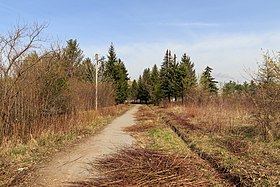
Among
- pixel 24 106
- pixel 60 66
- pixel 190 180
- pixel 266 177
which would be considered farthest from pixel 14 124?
pixel 266 177

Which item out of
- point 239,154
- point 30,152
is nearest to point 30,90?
point 30,152

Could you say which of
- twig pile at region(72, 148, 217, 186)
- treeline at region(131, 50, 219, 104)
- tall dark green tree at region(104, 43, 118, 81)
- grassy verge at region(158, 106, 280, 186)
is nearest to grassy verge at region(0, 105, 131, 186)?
twig pile at region(72, 148, 217, 186)

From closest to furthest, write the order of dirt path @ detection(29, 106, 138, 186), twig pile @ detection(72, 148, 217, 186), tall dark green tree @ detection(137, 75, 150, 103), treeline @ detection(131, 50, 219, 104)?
1. twig pile @ detection(72, 148, 217, 186)
2. dirt path @ detection(29, 106, 138, 186)
3. treeline @ detection(131, 50, 219, 104)
4. tall dark green tree @ detection(137, 75, 150, 103)

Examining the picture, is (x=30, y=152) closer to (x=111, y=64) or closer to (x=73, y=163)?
(x=73, y=163)

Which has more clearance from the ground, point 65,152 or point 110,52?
point 110,52

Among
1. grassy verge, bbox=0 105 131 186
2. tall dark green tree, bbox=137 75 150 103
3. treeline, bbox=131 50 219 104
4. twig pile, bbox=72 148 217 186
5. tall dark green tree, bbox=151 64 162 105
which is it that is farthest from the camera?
tall dark green tree, bbox=137 75 150 103

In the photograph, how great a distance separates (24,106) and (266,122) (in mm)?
9002

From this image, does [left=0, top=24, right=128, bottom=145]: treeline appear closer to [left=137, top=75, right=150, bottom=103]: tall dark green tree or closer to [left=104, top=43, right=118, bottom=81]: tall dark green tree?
[left=104, top=43, right=118, bottom=81]: tall dark green tree

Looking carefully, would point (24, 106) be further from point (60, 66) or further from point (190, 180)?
point (190, 180)

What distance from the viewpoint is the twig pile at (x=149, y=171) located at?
514 centimetres

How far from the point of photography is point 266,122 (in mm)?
9859

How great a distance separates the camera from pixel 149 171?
18.5ft

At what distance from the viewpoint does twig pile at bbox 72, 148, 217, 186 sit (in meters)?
5.14

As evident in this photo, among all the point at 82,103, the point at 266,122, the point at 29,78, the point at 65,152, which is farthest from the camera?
the point at 82,103
